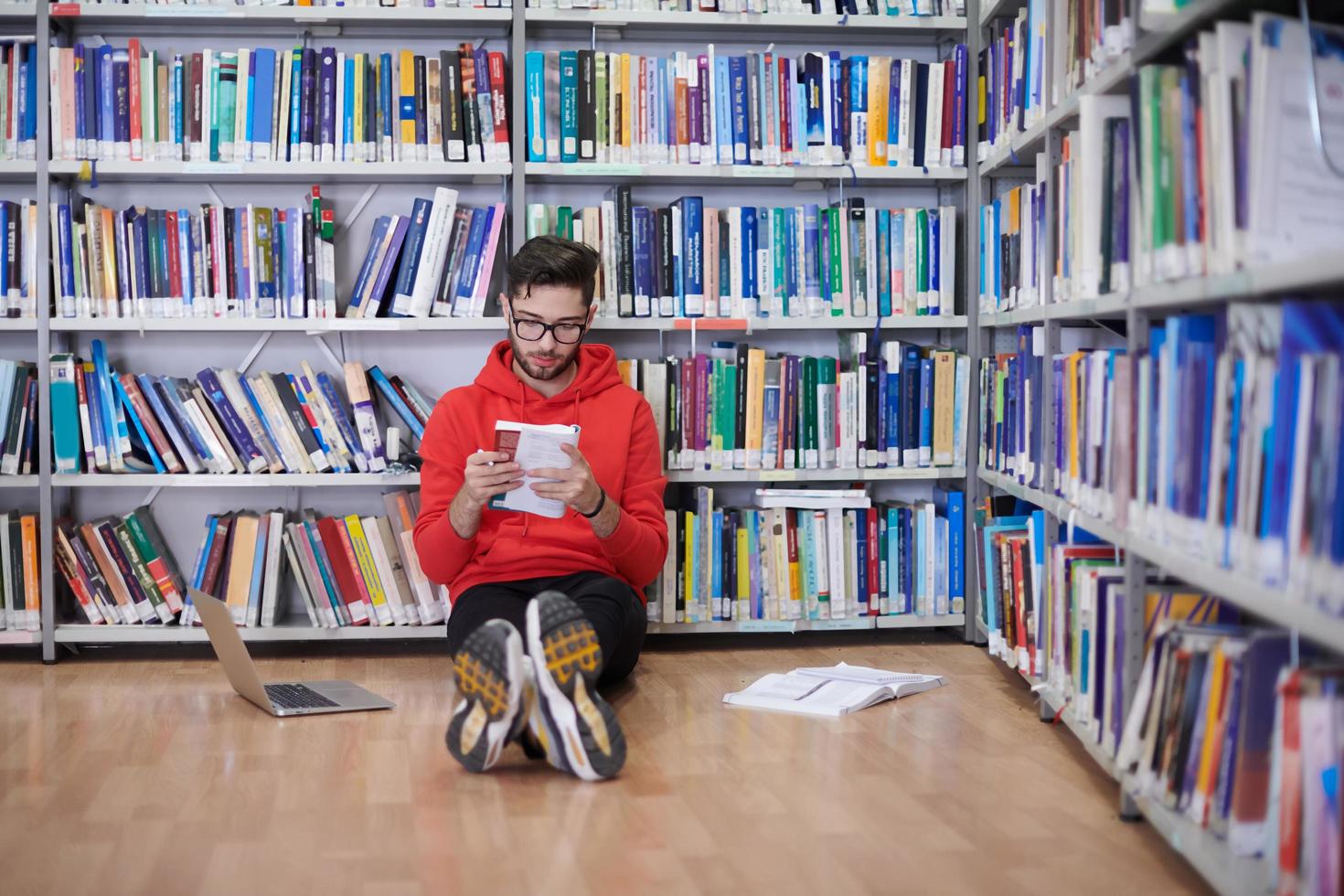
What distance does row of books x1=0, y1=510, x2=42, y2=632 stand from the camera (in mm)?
3447

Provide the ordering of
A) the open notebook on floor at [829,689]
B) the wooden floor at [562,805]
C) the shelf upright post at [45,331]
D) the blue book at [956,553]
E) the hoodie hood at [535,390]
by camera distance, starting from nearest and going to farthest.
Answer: the wooden floor at [562,805]
the open notebook on floor at [829,689]
the hoodie hood at [535,390]
the shelf upright post at [45,331]
the blue book at [956,553]

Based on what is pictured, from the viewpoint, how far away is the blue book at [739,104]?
3537mm

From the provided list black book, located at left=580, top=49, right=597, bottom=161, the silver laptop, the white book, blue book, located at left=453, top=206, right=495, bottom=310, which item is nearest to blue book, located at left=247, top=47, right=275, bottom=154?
the white book

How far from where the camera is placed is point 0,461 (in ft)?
11.3

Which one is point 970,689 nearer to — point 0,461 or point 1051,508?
point 1051,508

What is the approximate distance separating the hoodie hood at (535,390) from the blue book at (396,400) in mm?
454

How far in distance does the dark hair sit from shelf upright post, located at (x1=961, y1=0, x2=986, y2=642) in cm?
116

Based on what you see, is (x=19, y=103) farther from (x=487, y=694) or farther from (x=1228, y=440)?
(x=1228, y=440)

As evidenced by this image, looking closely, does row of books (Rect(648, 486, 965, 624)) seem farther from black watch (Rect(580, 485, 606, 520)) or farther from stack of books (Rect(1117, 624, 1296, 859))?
A: stack of books (Rect(1117, 624, 1296, 859))

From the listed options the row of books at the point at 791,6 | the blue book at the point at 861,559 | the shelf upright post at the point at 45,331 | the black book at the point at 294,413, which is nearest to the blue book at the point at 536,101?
the row of books at the point at 791,6

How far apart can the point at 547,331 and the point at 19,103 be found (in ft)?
5.31

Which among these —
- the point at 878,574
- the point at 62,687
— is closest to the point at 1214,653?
the point at 878,574

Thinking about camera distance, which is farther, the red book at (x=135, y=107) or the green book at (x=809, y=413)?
the green book at (x=809, y=413)

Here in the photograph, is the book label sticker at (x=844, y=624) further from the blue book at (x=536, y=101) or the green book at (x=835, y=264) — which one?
the blue book at (x=536, y=101)
